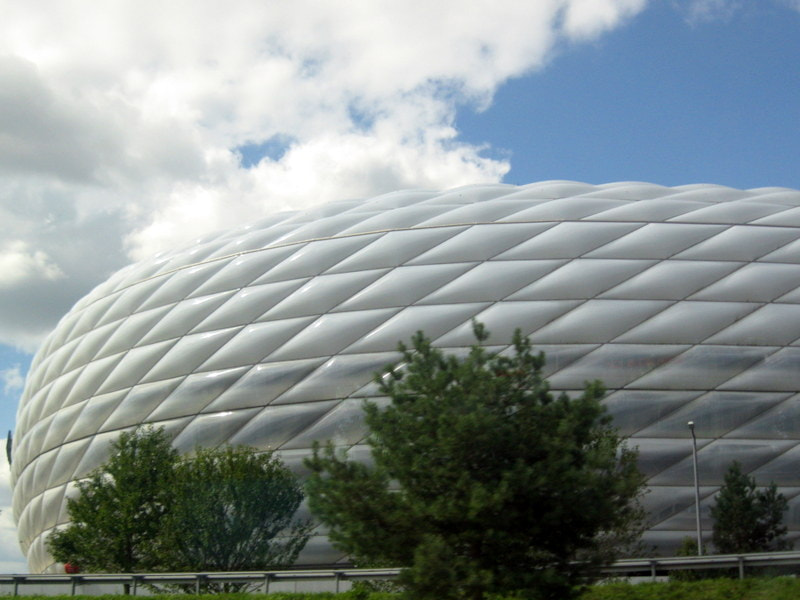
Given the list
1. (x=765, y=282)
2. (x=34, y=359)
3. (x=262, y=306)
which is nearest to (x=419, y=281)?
(x=262, y=306)

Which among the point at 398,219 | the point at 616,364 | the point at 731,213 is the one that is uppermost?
the point at 398,219

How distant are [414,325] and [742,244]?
936 centimetres

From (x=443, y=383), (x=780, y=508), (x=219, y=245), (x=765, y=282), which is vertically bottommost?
(x=780, y=508)

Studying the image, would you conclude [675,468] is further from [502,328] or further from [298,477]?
[298,477]

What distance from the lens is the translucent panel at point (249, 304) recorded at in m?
28.2

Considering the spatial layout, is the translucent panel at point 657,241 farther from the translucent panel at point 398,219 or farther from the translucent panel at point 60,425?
the translucent panel at point 60,425

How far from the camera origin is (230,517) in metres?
22.5

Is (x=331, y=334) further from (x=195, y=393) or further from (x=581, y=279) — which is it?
(x=581, y=279)

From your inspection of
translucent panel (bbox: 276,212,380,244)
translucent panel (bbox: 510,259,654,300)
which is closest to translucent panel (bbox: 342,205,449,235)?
translucent panel (bbox: 276,212,380,244)

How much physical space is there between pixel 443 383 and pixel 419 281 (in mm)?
14180

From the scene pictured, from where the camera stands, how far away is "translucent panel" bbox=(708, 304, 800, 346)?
24.8 m

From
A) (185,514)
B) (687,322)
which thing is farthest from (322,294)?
(687,322)

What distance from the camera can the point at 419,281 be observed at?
2712cm

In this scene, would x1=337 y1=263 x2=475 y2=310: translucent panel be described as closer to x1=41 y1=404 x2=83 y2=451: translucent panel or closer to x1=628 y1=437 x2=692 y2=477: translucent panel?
x1=628 y1=437 x2=692 y2=477: translucent panel
